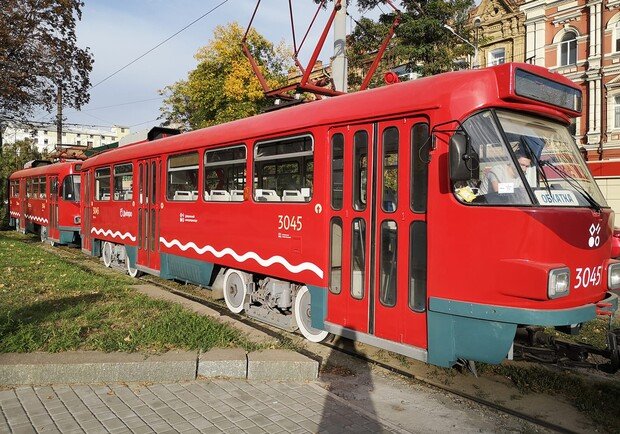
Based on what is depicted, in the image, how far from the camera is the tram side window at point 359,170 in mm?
5707

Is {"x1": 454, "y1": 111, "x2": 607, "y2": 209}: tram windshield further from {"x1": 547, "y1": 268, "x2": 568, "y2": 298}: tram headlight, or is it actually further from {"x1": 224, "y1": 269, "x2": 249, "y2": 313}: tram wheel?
{"x1": 224, "y1": 269, "x2": 249, "y2": 313}: tram wheel

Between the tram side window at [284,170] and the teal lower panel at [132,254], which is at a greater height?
the tram side window at [284,170]

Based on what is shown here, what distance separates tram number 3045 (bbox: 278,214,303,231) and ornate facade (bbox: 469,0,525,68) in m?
26.1

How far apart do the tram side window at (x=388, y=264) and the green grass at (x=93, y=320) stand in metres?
1.49

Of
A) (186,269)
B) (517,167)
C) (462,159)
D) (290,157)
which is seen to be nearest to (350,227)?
(290,157)

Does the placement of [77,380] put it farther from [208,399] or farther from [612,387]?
[612,387]

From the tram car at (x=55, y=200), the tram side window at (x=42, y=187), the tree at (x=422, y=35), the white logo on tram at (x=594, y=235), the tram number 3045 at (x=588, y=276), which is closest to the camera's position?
the tram number 3045 at (x=588, y=276)

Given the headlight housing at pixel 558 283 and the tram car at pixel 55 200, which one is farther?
the tram car at pixel 55 200

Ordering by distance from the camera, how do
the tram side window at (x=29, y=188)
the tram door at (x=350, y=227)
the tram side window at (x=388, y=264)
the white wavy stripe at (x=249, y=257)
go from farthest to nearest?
the tram side window at (x=29, y=188), the white wavy stripe at (x=249, y=257), the tram door at (x=350, y=227), the tram side window at (x=388, y=264)

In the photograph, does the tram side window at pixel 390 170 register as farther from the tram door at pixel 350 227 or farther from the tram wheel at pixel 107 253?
the tram wheel at pixel 107 253

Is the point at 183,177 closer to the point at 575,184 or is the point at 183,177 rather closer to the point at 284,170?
the point at 284,170

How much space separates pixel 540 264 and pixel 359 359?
2.62 metres

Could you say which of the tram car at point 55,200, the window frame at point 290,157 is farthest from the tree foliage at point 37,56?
the window frame at point 290,157

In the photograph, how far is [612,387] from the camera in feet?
→ 17.7
